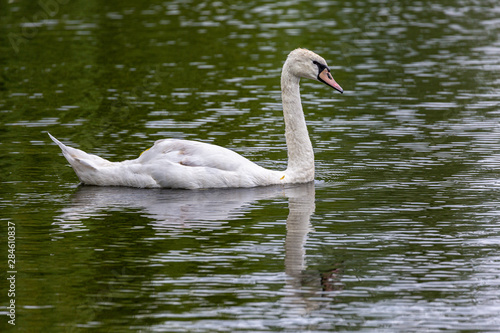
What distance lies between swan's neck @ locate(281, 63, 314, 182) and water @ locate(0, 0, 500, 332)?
0.32 meters

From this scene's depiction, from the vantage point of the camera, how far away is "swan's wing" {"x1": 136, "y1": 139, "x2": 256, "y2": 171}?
50.1 feet

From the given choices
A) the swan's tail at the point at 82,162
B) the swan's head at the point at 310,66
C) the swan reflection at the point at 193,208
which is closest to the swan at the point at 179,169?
the swan's tail at the point at 82,162

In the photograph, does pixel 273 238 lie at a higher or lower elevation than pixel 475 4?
higher

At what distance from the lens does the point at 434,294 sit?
396 inches

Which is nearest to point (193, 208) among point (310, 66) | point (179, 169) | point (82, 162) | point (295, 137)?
point (179, 169)

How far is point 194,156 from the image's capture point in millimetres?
15328

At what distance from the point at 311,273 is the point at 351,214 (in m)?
2.87

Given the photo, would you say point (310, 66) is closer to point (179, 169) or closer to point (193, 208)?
point (179, 169)

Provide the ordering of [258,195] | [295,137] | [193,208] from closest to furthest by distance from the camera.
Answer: [193,208] < [258,195] < [295,137]

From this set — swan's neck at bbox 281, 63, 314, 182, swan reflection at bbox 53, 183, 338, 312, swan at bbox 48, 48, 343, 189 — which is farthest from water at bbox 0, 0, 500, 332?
swan's neck at bbox 281, 63, 314, 182

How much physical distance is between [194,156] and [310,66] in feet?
7.97

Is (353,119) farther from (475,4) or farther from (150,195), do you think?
(475,4)

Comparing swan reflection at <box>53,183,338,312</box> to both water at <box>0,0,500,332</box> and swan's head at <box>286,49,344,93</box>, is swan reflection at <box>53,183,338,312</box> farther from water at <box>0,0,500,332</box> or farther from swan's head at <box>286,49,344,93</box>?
swan's head at <box>286,49,344,93</box>

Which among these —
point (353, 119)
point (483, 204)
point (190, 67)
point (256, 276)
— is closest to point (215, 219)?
point (256, 276)
